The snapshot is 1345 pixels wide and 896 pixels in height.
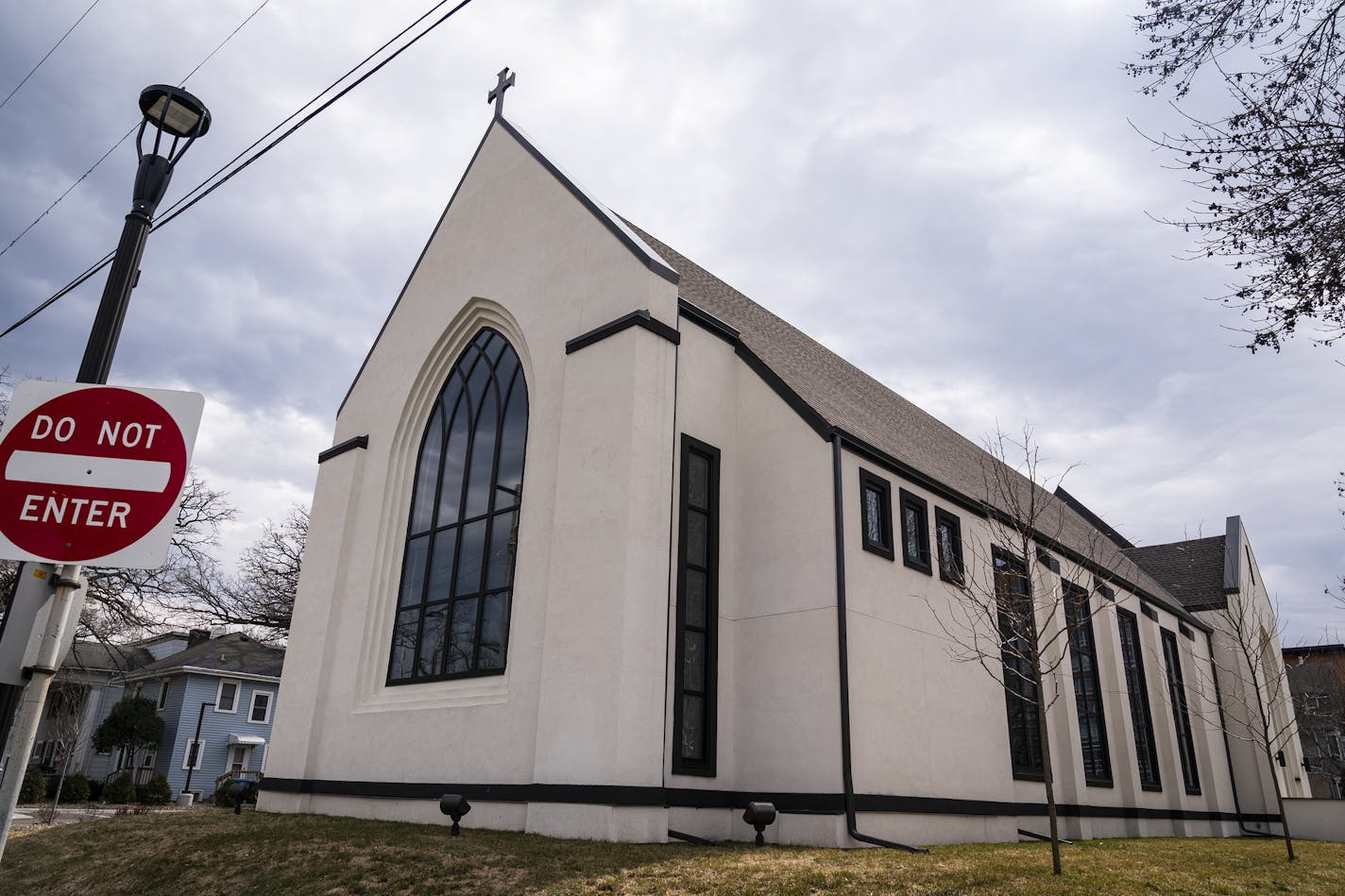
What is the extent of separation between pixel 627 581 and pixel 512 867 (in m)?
3.89

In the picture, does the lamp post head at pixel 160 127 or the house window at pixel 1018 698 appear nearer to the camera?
the lamp post head at pixel 160 127

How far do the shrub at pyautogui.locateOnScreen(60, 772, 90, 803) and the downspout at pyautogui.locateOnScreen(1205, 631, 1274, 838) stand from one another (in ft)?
123

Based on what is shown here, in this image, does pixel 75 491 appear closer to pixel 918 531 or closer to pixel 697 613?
pixel 697 613

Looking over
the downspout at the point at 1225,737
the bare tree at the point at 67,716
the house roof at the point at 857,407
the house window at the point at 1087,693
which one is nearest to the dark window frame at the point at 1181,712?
the downspout at the point at 1225,737

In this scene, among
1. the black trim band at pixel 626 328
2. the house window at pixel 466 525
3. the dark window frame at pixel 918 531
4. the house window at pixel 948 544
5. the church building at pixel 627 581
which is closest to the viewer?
the church building at pixel 627 581

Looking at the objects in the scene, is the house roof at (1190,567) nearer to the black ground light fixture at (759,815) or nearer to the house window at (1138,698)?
the house window at (1138,698)

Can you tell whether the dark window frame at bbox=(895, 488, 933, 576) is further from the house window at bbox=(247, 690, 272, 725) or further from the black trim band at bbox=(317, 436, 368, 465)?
the house window at bbox=(247, 690, 272, 725)

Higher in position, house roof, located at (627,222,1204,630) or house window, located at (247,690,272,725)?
house roof, located at (627,222,1204,630)

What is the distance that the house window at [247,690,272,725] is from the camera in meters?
44.4

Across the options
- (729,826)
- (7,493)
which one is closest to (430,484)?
(729,826)

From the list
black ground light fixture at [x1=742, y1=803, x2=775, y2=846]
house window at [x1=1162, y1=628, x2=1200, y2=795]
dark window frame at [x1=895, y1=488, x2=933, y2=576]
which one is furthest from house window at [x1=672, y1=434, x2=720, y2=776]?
house window at [x1=1162, y1=628, x2=1200, y2=795]

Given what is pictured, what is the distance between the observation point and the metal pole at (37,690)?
3.31 metres

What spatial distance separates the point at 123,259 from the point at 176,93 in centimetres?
117

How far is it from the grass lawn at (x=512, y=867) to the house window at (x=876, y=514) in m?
4.53
